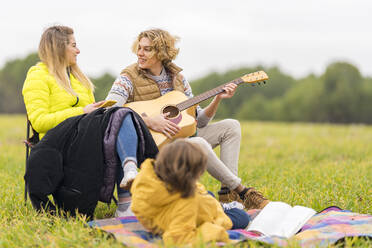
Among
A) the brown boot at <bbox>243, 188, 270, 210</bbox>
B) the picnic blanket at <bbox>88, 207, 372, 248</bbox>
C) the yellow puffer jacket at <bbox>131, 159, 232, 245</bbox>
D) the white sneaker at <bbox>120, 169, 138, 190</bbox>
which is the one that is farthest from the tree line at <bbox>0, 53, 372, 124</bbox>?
the yellow puffer jacket at <bbox>131, 159, 232, 245</bbox>

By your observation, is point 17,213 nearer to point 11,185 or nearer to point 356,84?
point 11,185

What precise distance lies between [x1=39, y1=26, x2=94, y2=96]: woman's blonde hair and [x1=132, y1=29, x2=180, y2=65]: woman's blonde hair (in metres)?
0.66

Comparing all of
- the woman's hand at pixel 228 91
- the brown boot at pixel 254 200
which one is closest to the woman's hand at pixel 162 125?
the woman's hand at pixel 228 91

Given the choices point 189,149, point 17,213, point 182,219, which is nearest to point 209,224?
point 182,219

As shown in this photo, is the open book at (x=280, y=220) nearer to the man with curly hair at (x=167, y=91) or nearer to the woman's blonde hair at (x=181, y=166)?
the man with curly hair at (x=167, y=91)

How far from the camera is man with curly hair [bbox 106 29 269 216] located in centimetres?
373

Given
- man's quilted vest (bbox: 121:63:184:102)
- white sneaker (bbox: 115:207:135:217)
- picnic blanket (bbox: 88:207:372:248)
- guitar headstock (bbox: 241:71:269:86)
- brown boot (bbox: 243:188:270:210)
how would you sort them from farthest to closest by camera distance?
guitar headstock (bbox: 241:71:269:86) → man's quilted vest (bbox: 121:63:184:102) → brown boot (bbox: 243:188:270:210) → white sneaker (bbox: 115:207:135:217) → picnic blanket (bbox: 88:207:372:248)

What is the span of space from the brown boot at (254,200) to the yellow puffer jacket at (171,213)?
97 centimetres

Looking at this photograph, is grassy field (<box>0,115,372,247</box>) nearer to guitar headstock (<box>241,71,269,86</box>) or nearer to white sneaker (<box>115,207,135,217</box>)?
white sneaker (<box>115,207,135,217</box>)

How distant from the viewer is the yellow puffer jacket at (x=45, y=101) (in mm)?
3529

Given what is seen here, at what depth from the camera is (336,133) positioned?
426 inches

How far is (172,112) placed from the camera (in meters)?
3.98

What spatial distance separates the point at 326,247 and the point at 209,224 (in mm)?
707

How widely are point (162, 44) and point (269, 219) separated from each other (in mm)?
1922
